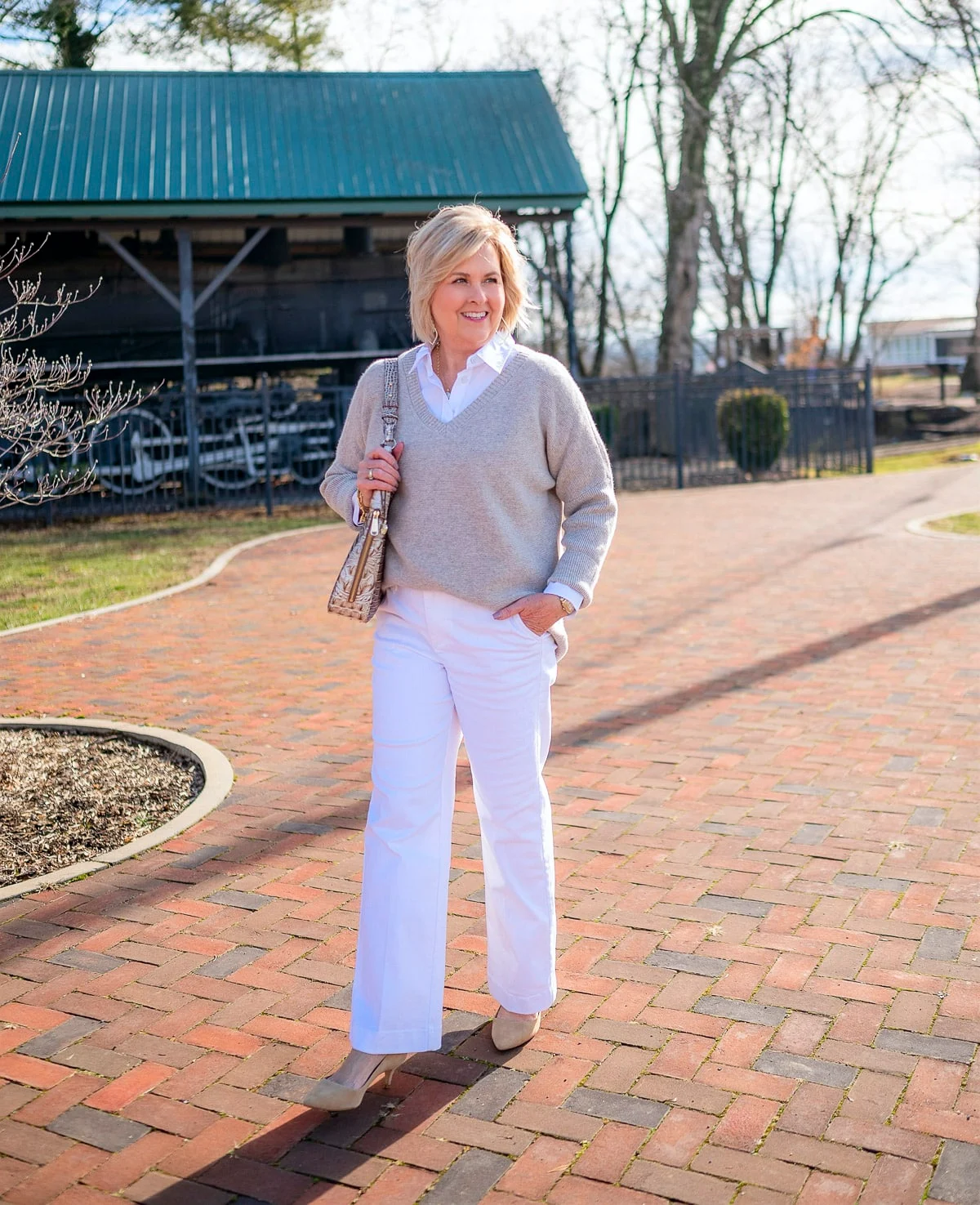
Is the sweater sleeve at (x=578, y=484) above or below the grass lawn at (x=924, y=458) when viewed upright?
above

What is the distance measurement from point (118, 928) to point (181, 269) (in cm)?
1641

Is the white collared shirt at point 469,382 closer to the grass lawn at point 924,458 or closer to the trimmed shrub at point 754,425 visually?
the trimmed shrub at point 754,425

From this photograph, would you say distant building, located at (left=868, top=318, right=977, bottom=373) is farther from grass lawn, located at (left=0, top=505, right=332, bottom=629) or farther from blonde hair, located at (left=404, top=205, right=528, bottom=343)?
blonde hair, located at (left=404, top=205, right=528, bottom=343)

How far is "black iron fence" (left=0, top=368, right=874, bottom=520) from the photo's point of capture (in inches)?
712

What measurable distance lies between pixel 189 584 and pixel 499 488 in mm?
8562

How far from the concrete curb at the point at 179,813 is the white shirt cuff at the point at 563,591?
2330 millimetres

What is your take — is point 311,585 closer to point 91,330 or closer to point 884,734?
point 884,734

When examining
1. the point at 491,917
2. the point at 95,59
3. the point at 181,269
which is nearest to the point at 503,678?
the point at 491,917

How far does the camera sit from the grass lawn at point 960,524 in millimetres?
13336

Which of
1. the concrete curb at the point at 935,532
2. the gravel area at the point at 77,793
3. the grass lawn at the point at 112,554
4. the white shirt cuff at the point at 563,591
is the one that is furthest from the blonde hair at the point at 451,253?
the concrete curb at the point at 935,532

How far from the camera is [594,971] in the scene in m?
3.84

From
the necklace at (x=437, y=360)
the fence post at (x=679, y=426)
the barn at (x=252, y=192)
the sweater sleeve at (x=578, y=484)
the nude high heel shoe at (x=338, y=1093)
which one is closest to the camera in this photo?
the nude high heel shoe at (x=338, y=1093)

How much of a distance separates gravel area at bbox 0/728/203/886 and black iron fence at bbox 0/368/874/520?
1113 centimetres

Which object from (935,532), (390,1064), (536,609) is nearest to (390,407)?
(536,609)
